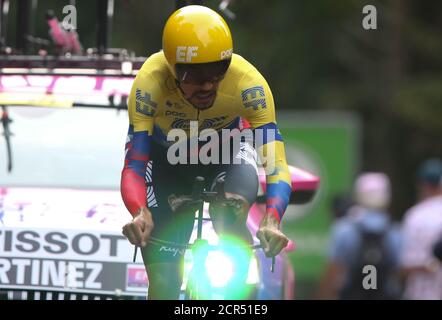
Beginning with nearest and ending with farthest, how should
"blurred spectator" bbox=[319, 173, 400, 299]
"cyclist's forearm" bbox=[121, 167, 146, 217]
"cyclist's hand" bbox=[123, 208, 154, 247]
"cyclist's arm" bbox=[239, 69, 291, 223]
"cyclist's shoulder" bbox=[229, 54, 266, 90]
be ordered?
"cyclist's hand" bbox=[123, 208, 154, 247]
"cyclist's forearm" bbox=[121, 167, 146, 217]
"cyclist's arm" bbox=[239, 69, 291, 223]
"cyclist's shoulder" bbox=[229, 54, 266, 90]
"blurred spectator" bbox=[319, 173, 400, 299]

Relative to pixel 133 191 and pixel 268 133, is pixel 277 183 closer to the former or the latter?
pixel 268 133

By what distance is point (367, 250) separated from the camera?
41.3 ft

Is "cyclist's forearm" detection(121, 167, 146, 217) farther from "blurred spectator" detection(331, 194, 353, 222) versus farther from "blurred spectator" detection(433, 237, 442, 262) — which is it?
"blurred spectator" detection(331, 194, 353, 222)

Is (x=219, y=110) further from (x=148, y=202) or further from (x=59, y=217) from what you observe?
(x=59, y=217)

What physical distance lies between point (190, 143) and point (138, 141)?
443mm

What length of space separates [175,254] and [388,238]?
612 cm

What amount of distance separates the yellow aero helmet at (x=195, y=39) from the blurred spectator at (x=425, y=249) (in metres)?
5.46

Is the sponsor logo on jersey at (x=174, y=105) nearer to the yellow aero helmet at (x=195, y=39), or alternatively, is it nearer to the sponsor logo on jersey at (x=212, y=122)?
the sponsor logo on jersey at (x=212, y=122)

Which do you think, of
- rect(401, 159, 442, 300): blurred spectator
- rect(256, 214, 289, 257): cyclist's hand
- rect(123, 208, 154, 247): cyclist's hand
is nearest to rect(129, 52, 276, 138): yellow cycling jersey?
rect(123, 208, 154, 247): cyclist's hand

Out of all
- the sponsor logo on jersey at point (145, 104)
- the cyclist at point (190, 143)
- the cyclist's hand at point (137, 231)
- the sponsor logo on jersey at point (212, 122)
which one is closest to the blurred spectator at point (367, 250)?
the cyclist at point (190, 143)

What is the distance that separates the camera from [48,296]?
6980 millimetres

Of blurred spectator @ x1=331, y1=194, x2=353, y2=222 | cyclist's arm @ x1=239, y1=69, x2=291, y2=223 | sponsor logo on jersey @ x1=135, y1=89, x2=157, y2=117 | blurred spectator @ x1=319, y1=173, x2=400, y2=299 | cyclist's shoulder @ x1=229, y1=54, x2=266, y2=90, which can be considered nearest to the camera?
cyclist's arm @ x1=239, y1=69, x2=291, y2=223

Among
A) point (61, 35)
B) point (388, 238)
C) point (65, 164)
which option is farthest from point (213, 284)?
point (388, 238)

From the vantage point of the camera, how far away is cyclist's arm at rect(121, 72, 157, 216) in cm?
640
